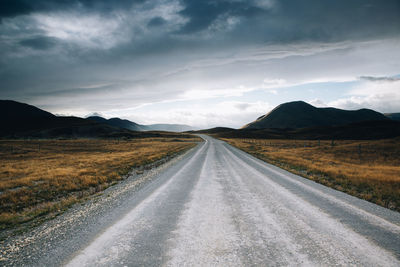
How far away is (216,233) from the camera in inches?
188

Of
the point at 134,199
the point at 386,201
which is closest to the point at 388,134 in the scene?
the point at 386,201

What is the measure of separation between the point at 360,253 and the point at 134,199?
712 cm

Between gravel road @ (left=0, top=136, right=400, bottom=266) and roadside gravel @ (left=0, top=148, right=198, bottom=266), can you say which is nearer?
gravel road @ (left=0, top=136, right=400, bottom=266)

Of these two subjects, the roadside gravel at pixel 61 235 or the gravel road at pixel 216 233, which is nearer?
the gravel road at pixel 216 233

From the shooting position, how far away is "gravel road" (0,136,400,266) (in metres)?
3.77

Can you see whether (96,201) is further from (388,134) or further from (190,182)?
(388,134)

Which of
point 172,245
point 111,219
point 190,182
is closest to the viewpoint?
point 172,245

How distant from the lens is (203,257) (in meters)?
3.78

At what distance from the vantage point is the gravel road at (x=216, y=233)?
3.77 metres

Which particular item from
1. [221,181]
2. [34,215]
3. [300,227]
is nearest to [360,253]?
[300,227]

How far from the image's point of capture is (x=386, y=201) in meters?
7.57

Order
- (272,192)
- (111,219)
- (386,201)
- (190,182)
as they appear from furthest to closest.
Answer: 1. (190,182)
2. (272,192)
3. (386,201)
4. (111,219)

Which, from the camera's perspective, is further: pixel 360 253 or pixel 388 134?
pixel 388 134

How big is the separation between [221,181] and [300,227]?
577 centimetres
